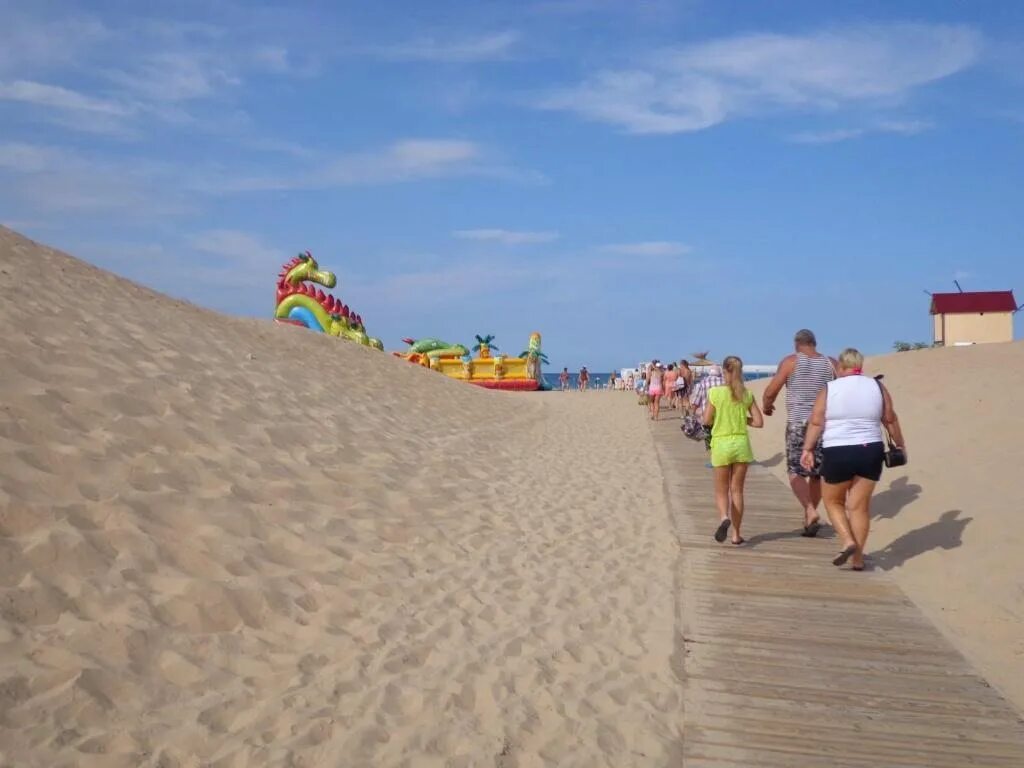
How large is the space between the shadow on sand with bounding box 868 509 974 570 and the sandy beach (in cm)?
4

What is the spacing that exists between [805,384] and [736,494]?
1.35 m

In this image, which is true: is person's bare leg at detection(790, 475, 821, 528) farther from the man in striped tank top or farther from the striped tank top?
the striped tank top

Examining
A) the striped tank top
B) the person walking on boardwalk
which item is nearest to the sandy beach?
the striped tank top

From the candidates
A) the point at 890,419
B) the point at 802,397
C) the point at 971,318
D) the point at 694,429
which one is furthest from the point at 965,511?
the point at 971,318

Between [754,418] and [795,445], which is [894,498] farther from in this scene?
[754,418]

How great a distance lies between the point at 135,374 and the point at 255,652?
411cm

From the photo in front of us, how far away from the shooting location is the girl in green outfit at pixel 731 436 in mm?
7828

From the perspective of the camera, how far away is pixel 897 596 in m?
6.30

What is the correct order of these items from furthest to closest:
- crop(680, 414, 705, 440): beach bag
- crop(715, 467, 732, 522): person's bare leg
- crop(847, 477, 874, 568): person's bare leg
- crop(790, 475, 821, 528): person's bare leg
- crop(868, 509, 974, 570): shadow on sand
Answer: crop(680, 414, 705, 440): beach bag < crop(790, 475, 821, 528): person's bare leg < crop(715, 467, 732, 522): person's bare leg < crop(868, 509, 974, 570): shadow on sand < crop(847, 477, 874, 568): person's bare leg

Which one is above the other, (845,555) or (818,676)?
(845,555)

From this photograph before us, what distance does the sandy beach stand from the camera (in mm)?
3898

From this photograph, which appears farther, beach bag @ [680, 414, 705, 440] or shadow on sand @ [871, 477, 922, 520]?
beach bag @ [680, 414, 705, 440]

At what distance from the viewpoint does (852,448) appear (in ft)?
22.4

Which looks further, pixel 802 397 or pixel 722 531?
pixel 802 397
